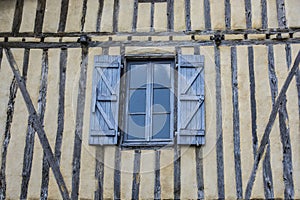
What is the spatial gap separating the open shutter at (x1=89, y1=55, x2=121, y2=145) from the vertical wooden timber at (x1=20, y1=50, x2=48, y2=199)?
484mm

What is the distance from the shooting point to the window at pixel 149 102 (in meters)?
6.30

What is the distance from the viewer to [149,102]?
649 cm

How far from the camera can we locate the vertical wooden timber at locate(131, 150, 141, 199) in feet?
19.9

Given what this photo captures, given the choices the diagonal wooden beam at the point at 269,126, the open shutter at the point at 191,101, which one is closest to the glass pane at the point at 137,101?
the open shutter at the point at 191,101

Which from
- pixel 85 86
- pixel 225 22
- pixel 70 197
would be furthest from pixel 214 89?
pixel 70 197

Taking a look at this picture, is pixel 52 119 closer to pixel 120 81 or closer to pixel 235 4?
pixel 120 81

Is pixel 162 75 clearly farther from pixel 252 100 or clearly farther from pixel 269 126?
pixel 269 126

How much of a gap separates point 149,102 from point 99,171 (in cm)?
83

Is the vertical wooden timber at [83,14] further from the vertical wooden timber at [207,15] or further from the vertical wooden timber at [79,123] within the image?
the vertical wooden timber at [207,15]

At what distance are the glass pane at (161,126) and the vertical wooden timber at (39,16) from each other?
5.00 feet

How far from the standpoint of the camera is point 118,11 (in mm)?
6926

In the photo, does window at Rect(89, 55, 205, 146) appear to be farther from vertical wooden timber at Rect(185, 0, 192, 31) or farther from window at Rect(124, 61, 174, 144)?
vertical wooden timber at Rect(185, 0, 192, 31)

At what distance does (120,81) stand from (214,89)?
91 cm

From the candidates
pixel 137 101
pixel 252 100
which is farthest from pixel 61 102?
pixel 252 100
